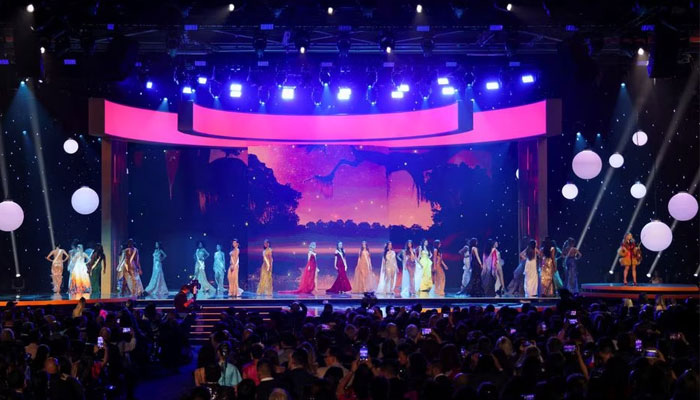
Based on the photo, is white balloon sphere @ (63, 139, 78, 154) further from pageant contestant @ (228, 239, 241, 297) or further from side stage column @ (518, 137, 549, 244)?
side stage column @ (518, 137, 549, 244)

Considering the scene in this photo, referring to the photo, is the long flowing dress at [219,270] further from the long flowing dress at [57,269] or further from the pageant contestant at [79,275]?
the long flowing dress at [57,269]

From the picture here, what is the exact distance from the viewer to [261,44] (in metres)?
16.1

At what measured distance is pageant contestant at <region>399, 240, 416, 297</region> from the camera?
72.7 ft

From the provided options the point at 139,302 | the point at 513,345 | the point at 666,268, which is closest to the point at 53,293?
the point at 139,302

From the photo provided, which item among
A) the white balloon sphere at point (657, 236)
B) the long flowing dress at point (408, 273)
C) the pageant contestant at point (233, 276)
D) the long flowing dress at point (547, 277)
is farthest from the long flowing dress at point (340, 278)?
the white balloon sphere at point (657, 236)

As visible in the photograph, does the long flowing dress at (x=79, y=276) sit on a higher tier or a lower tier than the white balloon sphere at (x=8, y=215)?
lower

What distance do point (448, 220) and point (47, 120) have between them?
12565mm

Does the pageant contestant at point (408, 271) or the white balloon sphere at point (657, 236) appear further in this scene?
the pageant contestant at point (408, 271)

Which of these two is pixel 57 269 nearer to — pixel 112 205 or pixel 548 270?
pixel 112 205

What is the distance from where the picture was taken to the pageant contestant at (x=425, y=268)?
2250 centimetres

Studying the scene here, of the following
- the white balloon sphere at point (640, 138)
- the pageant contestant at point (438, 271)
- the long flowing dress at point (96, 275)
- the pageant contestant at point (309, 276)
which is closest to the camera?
the long flowing dress at point (96, 275)

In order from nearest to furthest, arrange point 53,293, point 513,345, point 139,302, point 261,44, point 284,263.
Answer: point 513,345 < point 261,44 < point 139,302 < point 53,293 < point 284,263

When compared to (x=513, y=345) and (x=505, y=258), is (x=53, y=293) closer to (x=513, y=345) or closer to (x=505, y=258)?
(x=505, y=258)

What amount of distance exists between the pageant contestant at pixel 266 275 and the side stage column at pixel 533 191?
7.34 m
